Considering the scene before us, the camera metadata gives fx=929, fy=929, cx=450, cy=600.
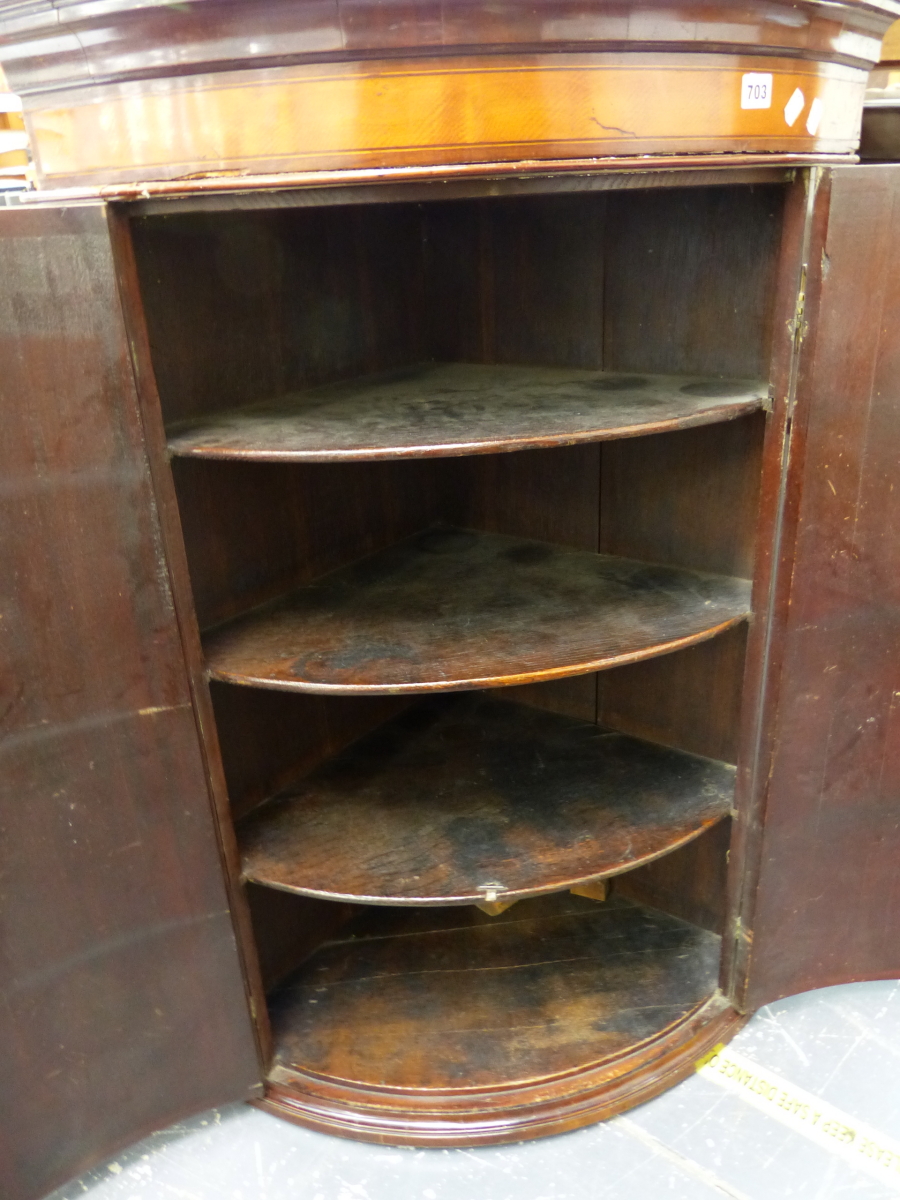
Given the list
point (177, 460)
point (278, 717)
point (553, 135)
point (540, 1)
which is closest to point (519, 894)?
point (278, 717)

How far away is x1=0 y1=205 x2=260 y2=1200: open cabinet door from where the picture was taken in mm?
1014

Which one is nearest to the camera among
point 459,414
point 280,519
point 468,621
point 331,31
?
point 331,31

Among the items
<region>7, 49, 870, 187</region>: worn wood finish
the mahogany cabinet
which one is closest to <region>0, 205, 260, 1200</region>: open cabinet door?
the mahogany cabinet

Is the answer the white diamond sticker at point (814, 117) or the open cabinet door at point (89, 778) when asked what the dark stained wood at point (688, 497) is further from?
the open cabinet door at point (89, 778)

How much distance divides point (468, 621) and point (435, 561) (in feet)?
0.91

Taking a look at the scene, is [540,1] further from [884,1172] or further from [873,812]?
[884,1172]

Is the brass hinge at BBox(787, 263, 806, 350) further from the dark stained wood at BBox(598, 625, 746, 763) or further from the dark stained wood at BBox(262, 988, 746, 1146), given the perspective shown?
the dark stained wood at BBox(262, 988, 746, 1146)

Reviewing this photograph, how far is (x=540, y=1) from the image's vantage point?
87 cm

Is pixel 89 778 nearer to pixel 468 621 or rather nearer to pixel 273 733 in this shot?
pixel 273 733

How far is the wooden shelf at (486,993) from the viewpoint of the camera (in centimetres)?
150

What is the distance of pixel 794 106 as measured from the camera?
1054 mm

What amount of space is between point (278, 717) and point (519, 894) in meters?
0.50

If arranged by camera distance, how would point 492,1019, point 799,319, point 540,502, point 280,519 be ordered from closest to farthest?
point 799,319 → point 280,519 → point 492,1019 → point 540,502

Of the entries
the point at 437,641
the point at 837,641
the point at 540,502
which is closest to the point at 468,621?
the point at 437,641
